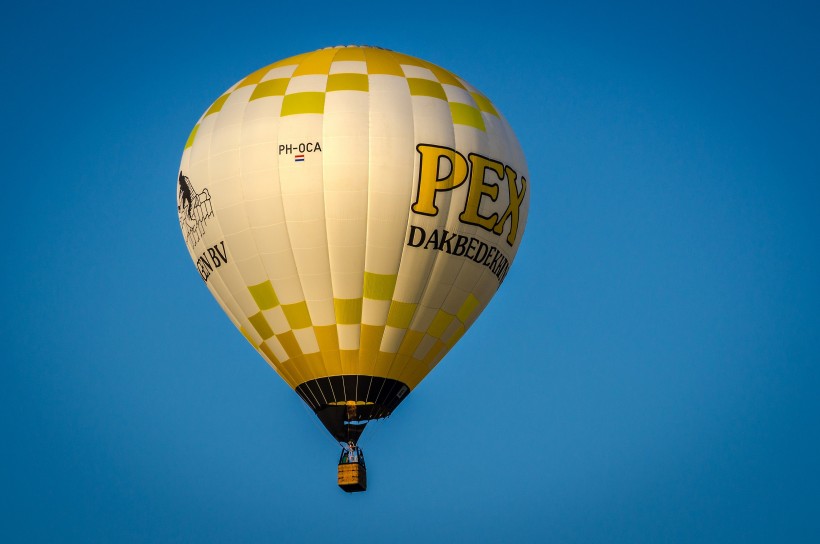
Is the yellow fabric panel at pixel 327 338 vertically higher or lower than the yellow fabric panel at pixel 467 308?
lower

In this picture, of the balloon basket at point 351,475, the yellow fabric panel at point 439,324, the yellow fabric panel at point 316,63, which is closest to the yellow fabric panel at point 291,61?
the yellow fabric panel at point 316,63

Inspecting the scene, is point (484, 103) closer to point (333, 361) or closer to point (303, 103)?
point (303, 103)

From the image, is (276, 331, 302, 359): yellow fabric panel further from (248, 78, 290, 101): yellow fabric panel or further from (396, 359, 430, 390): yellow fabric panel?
(248, 78, 290, 101): yellow fabric panel

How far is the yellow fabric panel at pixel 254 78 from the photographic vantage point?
3110 centimetres

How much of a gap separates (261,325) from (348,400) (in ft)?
6.54

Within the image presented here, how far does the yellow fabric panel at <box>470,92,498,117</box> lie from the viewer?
102 feet

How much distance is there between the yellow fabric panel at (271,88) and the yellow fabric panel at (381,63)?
1487 millimetres

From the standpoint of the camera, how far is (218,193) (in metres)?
30.0

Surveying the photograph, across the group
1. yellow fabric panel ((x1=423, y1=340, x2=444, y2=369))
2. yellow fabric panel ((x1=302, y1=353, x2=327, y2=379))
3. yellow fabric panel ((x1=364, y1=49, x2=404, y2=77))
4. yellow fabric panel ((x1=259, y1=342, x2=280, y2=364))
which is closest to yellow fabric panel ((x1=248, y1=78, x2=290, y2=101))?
yellow fabric panel ((x1=364, y1=49, x2=404, y2=77))

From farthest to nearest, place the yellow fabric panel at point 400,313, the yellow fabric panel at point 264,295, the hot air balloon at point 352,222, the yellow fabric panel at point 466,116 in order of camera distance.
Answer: the yellow fabric panel at point 466,116 < the yellow fabric panel at point 264,295 < the yellow fabric panel at point 400,313 < the hot air balloon at point 352,222

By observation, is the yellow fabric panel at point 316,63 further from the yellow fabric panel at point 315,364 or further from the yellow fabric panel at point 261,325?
the yellow fabric panel at point 315,364

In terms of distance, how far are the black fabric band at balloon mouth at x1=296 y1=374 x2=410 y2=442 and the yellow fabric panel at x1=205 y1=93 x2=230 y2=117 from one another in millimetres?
5109

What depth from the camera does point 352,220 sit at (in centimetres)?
2925

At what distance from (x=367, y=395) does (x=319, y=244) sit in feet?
8.99
